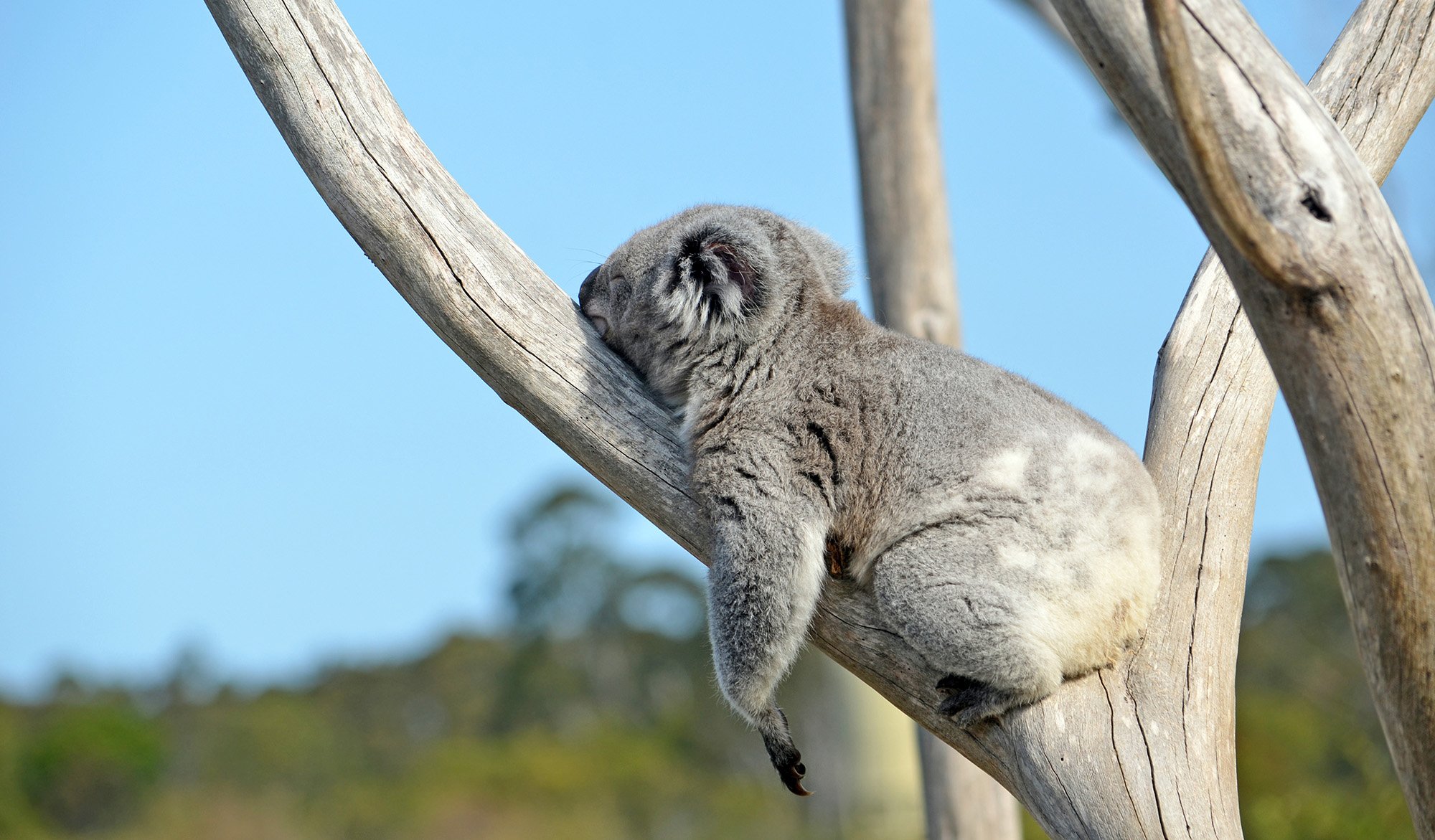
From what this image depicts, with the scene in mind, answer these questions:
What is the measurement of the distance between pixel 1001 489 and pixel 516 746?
19.1 m

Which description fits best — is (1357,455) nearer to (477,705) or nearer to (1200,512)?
(1200,512)

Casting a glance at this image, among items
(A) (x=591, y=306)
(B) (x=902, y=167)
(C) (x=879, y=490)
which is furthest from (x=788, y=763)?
(B) (x=902, y=167)

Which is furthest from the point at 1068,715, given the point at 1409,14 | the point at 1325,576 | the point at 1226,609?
the point at 1325,576

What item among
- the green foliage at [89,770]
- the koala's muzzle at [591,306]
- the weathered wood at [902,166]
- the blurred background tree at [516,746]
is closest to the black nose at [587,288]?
the koala's muzzle at [591,306]

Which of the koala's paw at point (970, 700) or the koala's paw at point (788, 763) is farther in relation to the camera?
the koala's paw at point (788, 763)

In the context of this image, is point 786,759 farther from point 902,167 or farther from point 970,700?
point 902,167

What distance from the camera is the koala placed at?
283 centimetres

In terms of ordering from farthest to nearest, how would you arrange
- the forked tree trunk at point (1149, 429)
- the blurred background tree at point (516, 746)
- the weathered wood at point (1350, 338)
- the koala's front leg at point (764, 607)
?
the blurred background tree at point (516, 746)
the koala's front leg at point (764, 607)
the forked tree trunk at point (1149, 429)
the weathered wood at point (1350, 338)

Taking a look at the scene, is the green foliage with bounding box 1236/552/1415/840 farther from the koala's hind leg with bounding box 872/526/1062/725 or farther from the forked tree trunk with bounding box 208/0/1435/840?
the koala's hind leg with bounding box 872/526/1062/725

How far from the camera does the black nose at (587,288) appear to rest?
3664 millimetres

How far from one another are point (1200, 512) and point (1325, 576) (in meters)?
18.5

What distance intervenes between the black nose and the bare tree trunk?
1.77m

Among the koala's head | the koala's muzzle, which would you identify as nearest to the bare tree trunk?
the koala's head

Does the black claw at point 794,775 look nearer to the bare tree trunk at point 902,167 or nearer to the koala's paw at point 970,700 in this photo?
the koala's paw at point 970,700
